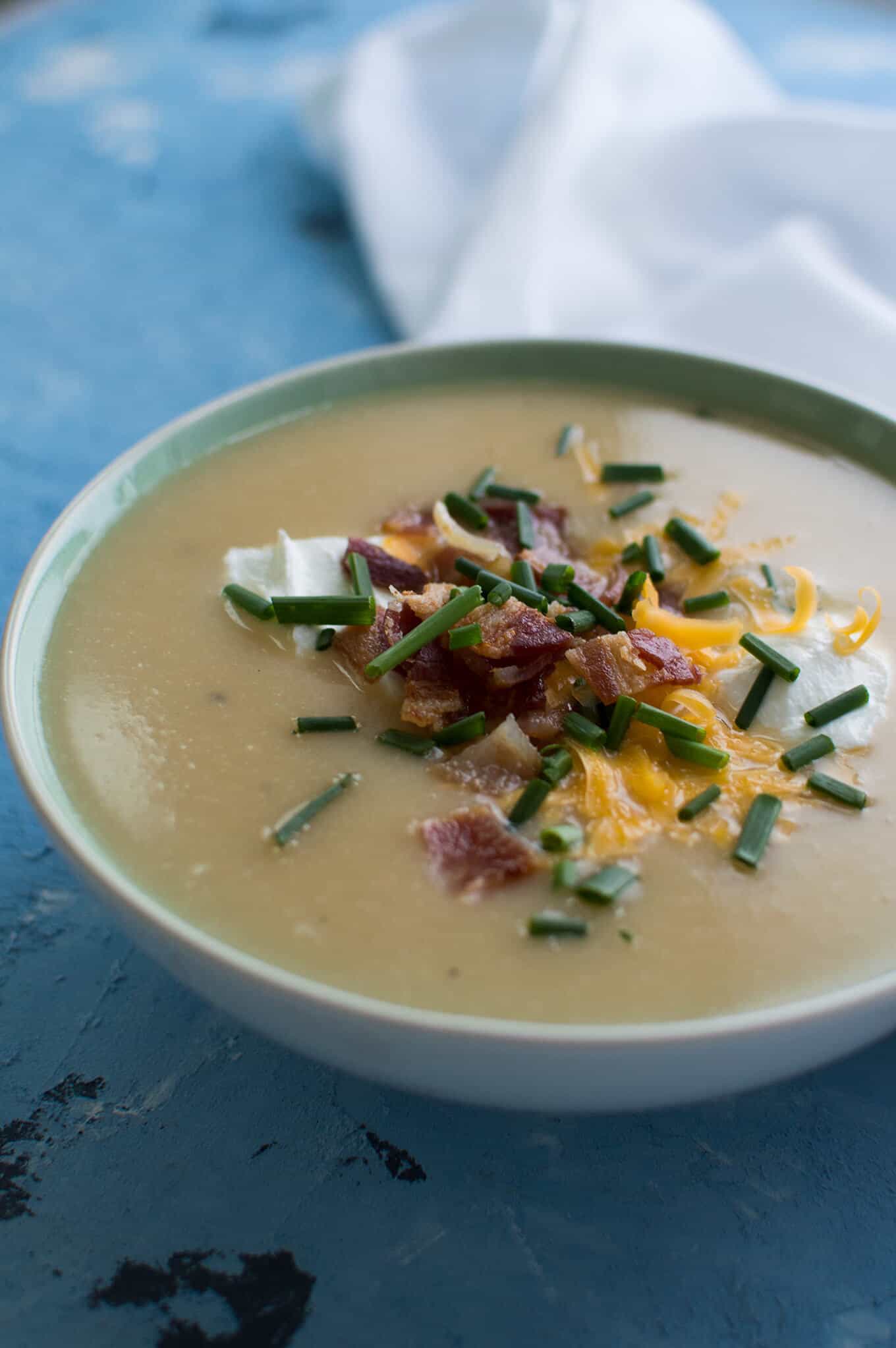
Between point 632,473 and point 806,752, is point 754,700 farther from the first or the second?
point 632,473

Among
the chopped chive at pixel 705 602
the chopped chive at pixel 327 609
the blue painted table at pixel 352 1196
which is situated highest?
the chopped chive at pixel 705 602

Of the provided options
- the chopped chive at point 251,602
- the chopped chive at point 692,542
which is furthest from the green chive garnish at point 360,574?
the chopped chive at point 692,542

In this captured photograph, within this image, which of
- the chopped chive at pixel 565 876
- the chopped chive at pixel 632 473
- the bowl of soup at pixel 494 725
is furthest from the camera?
the chopped chive at pixel 632 473

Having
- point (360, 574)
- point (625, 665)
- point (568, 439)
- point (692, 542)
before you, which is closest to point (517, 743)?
point (625, 665)

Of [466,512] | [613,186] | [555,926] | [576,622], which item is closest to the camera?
[555,926]

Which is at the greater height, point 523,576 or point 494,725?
point 523,576

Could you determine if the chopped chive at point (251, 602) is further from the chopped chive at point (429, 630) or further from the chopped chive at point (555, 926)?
the chopped chive at point (555, 926)
